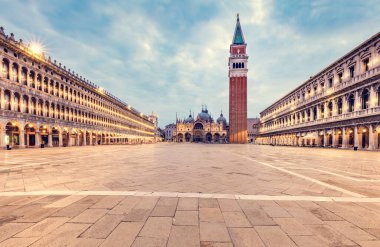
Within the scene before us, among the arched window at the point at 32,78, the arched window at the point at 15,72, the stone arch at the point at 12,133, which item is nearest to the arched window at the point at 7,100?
the stone arch at the point at 12,133

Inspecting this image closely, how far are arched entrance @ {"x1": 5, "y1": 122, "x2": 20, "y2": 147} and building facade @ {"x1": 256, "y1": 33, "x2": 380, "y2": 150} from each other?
44633 mm

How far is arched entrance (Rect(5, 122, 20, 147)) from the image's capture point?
23.9 metres

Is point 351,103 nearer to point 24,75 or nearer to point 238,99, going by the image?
point 238,99

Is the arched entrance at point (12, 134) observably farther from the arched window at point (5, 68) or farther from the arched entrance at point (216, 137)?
the arched entrance at point (216, 137)

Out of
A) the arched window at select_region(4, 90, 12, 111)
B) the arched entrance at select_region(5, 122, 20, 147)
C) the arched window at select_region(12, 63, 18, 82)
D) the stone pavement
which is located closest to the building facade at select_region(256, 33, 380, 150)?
the stone pavement

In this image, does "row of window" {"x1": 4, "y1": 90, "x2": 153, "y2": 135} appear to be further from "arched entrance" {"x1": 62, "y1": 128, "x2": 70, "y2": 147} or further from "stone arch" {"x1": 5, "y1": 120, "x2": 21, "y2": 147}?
"arched entrance" {"x1": 62, "y1": 128, "x2": 70, "y2": 147}

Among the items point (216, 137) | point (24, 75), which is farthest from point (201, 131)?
point (24, 75)

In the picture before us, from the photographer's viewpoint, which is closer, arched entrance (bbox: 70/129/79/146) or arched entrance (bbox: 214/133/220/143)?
arched entrance (bbox: 70/129/79/146)

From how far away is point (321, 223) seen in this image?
296 centimetres

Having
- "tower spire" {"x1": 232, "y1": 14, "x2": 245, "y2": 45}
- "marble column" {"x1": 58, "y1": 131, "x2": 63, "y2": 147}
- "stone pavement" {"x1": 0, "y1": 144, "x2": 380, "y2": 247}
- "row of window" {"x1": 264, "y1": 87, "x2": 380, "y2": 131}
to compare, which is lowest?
"marble column" {"x1": 58, "y1": 131, "x2": 63, "y2": 147}

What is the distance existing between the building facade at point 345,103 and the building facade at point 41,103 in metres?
44.3

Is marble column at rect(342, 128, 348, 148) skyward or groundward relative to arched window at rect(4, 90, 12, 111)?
groundward

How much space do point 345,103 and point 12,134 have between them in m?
46.9

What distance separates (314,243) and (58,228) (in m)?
3.57
